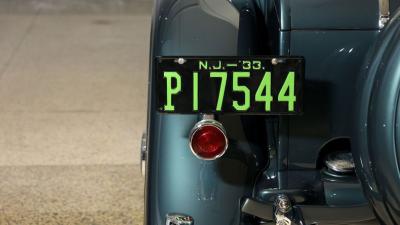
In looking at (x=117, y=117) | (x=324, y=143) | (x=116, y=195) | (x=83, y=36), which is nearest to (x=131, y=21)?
(x=83, y=36)

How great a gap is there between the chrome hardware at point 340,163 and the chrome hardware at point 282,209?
0.64ft

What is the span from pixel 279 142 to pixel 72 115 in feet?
8.95

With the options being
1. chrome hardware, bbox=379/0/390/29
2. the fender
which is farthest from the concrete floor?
chrome hardware, bbox=379/0/390/29

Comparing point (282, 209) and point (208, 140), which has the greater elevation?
point (208, 140)

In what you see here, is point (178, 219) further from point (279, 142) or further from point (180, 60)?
point (180, 60)

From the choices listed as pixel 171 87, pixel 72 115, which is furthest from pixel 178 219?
pixel 72 115

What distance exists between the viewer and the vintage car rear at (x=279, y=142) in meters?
1.88

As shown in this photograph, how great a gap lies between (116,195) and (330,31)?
1828 millimetres

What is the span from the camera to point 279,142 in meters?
1.99

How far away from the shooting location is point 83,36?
21.2ft

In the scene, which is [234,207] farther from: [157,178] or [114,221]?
[114,221]

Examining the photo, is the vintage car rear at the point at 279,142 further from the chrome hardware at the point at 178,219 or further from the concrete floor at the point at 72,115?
the concrete floor at the point at 72,115

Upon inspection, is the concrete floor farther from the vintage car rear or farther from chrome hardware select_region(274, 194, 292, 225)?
chrome hardware select_region(274, 194, 292, 225)

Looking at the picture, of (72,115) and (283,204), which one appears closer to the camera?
(283,204)
